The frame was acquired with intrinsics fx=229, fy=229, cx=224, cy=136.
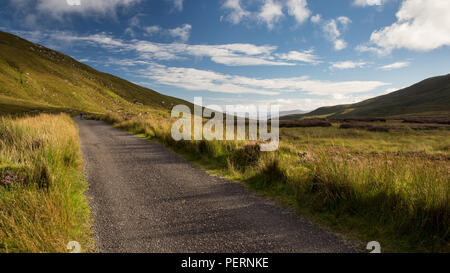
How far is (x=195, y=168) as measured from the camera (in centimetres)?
842

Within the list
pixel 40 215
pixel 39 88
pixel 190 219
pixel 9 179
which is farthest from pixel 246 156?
pixel 39 88

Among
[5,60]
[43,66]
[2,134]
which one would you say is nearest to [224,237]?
[2,134]

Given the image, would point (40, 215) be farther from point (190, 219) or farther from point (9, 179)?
point (190, 219)

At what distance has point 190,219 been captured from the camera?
4.27 m

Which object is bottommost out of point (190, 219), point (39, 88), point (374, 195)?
point (190, 219)

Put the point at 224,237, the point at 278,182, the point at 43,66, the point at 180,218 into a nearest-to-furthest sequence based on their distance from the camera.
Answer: the point at 224,237 < the point at 180,218 < the point at 278,182 < the point at 43,66

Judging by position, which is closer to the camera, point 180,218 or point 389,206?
point 389,206

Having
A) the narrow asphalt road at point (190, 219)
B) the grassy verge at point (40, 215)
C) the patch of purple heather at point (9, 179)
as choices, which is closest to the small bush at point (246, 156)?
the narrow asphalt road at point (190, 219)

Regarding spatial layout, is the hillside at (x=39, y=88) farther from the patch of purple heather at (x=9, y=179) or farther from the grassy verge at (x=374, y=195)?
the grassy verge at (x=374, y=195)

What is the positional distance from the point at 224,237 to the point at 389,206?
117 inches

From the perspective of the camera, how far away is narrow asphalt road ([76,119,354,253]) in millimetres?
3404

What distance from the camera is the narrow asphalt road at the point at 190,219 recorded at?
3.40 metres
